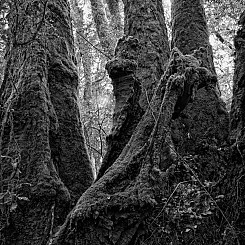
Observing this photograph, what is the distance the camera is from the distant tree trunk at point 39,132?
15.2ft

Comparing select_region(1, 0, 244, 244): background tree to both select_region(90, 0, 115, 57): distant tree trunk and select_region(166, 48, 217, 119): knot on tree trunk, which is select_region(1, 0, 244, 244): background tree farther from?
select_region(90, 0, 115, 57): distant tree trunk

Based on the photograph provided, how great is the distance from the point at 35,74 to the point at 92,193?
2450mm

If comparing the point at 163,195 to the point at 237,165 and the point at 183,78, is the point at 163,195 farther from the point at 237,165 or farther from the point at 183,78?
the point at 183,78

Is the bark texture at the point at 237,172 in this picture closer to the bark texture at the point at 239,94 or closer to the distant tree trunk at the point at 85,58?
the bark texture at the point at 239,94

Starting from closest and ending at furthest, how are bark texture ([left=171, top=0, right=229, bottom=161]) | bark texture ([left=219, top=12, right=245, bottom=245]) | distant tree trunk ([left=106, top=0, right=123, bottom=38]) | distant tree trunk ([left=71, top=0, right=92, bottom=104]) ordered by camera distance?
bark texture ([left=219, top=12, right=245, bottom=245]) → bark texture ([left=171, top=0, right=229, bottom=161]) → distant tree trunk ([left=106, top=0, right=123, bottom=38]) → distant tree trunk ([left=71, top=0, right=92, bottom=104])

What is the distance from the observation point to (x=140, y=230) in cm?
365

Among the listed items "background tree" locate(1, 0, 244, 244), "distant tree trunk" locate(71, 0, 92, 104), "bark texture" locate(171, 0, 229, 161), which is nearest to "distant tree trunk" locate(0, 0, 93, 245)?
"background tree" locate(1, 0, 244, 244)

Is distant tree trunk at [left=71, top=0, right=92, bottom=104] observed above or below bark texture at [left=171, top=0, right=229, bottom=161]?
above

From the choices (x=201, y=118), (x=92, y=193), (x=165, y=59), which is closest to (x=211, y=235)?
(x=92, y=193)

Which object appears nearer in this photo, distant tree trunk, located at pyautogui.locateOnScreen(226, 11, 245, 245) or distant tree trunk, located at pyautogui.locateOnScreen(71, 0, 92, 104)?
distant tree trunk, located at pyautogui.locateOnScreen(226, 11, 245, 245)

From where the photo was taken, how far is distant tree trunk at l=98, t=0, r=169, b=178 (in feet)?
17.1

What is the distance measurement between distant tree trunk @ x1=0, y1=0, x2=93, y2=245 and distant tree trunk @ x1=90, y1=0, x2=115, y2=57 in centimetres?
410

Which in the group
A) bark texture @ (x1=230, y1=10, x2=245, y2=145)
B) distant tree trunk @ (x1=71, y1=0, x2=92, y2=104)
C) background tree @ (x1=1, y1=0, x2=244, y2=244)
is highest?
distant tree trunk @ (x1=71, y1=0, x2=92, y2=104)

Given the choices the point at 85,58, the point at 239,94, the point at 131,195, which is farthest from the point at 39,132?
the point at 85,58
